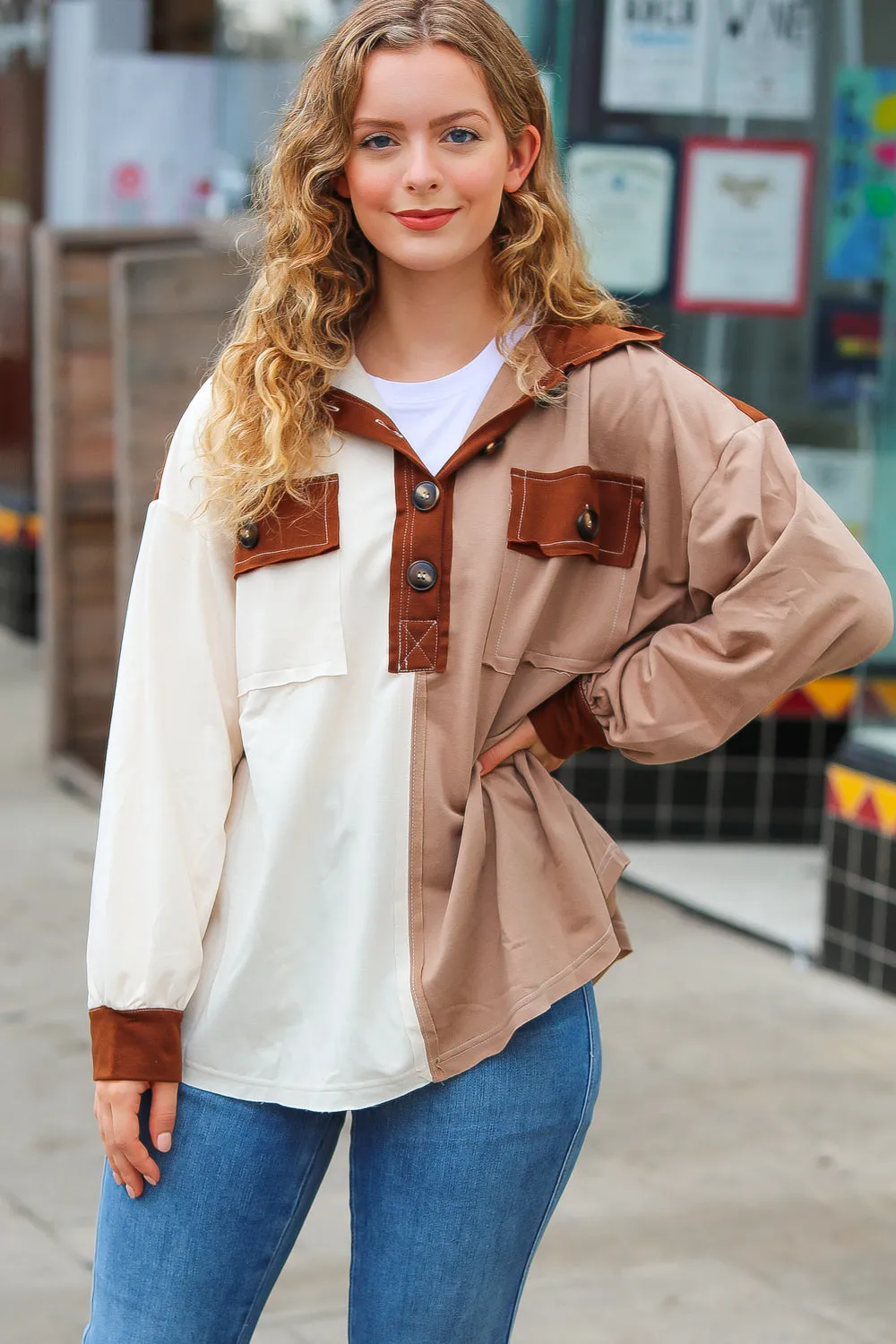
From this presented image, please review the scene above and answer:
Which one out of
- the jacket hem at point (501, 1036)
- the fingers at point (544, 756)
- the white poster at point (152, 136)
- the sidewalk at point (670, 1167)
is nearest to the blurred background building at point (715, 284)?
the sidewalk at point (670, 1167)

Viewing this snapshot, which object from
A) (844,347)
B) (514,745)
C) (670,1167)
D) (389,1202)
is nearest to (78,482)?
(844,347)

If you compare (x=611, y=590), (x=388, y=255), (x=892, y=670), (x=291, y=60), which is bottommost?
(x=892, y=670)

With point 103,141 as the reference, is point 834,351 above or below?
below

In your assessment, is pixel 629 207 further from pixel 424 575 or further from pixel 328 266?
pixel 424 575

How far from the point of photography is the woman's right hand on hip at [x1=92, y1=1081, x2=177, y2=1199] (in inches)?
65.0

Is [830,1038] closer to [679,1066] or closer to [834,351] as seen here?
[679,1066]

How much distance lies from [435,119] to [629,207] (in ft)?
11.9

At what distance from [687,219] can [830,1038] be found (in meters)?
2.40

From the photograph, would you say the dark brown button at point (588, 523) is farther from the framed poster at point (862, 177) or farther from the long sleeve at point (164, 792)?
the framed poster at point (862, 177)

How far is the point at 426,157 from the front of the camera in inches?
64.2

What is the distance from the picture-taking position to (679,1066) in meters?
3.86

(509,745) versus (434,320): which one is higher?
(434,320)

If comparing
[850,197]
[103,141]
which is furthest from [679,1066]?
[103,141]

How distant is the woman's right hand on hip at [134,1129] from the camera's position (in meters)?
1.65
